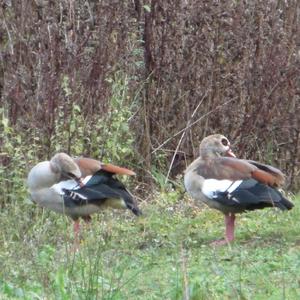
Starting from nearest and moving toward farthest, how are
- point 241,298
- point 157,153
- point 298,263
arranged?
point 241,298 → point 298,263 → point 157,153

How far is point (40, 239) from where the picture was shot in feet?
Answer: 29.3

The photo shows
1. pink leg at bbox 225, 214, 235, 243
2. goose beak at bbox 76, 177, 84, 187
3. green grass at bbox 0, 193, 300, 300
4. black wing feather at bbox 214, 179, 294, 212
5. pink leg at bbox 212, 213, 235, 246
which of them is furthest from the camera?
goose beak at bbox 76, 177, 84, 187

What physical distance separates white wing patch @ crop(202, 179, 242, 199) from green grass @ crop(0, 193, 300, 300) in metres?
0.41

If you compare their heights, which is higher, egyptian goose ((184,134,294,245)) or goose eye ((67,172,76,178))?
egyptian goose ((184,134,294,245))

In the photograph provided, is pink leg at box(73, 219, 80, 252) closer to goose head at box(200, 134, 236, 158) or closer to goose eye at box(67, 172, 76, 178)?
goose eye at box(67, 172, 76, 178)

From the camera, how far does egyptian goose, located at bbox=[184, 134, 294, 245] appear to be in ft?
29.2

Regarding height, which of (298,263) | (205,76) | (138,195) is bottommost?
(138,195)

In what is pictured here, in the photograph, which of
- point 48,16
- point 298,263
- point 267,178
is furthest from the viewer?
point 48,16

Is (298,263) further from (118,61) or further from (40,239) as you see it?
(118,61)

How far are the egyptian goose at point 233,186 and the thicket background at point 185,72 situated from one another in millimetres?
2808

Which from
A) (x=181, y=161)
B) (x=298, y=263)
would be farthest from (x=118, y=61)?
A: (x=298, y=263)

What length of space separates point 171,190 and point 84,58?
1.79 meters

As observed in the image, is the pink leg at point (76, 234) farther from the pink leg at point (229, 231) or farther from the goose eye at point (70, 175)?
the pink leg at point (229, 231)

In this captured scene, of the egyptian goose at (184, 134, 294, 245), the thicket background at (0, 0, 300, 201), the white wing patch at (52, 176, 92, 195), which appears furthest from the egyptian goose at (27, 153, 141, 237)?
the thicket background at (0, 0, 300, 201)
